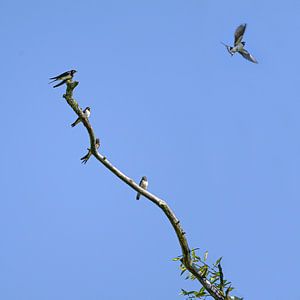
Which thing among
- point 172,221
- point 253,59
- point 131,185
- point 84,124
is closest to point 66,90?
point 84,124

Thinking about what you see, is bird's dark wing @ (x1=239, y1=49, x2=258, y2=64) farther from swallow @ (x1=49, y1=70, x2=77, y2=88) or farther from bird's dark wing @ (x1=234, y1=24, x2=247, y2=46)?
swallow @ (x1=49, y1=70, x2=77, y2=88)

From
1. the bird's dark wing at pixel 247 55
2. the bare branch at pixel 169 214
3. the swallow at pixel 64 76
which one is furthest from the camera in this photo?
the bird's dark wing at pixel 247 55

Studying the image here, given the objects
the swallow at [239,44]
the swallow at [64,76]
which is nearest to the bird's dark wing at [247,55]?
the swallow at [239,44]

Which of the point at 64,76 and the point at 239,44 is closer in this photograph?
the point at 64,76

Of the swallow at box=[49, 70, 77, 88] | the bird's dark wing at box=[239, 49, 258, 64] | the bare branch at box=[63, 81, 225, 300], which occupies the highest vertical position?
the bird's dark wing at box=[239, 49, 258, 64]

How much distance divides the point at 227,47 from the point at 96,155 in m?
5.52

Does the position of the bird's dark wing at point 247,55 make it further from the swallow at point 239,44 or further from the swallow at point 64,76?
the swallow at point 64,76

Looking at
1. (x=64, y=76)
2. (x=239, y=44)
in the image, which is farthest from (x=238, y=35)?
(x=64, y=76)

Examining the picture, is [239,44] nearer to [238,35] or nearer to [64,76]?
[238,35]

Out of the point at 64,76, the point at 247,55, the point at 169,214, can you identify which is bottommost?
the point at 169,214

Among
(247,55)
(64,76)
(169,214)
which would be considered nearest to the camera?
(169,214)

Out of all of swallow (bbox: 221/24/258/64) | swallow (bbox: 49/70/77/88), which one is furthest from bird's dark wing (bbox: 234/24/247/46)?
swallow (bbox: 49/70/77/88)

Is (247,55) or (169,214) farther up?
(247,55)

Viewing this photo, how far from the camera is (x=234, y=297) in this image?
22.2 ft
